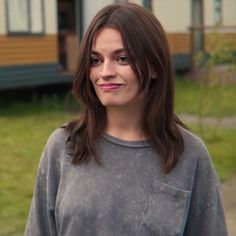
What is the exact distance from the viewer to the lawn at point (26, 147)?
20.7 feet

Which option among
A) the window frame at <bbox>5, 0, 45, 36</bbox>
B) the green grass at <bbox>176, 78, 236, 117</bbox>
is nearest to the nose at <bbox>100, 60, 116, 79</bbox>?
the green grass at <bbox>176, 78, 236, 117</bbox>

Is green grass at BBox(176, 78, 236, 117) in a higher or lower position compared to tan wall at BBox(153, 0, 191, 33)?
lower

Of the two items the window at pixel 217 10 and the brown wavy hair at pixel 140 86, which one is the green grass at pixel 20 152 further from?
the window at pixel 217 10

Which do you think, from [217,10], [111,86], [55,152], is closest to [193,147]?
[111,86]

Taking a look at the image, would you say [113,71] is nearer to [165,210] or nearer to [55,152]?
[55,152]

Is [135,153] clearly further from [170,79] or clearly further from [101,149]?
[170,79]

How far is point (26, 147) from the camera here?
32.4ft

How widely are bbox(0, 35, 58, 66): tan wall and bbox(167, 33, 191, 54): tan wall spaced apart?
6.19 m

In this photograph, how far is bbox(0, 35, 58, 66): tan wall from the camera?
49.2 feet

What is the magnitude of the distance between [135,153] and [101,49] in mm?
322

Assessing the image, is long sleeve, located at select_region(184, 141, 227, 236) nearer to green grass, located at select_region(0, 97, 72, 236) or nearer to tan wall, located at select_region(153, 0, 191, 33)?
green grass, located at select_region(0, 97, 72, 236)

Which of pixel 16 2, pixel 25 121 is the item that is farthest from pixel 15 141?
pixel 16 2

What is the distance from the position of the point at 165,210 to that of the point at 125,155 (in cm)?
20

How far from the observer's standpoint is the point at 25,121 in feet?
43.2
